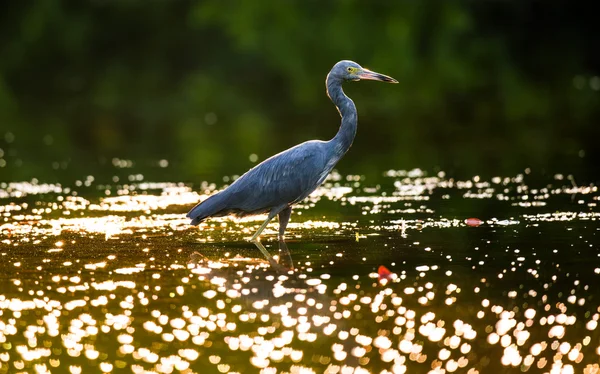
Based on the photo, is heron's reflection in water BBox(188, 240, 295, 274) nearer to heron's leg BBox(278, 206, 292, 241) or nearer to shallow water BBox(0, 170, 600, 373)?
shallow water BBox(0, 170, 600, 373)

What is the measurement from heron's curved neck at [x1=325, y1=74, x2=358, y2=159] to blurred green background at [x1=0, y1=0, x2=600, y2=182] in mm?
5324

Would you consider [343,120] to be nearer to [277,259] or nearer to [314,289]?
[277,259]

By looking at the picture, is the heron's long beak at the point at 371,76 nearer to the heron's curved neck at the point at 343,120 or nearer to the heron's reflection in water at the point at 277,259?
the heron's curved neck at the point at 343,120

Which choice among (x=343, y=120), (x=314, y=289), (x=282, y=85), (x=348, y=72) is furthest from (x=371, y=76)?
(x=282, y=85)

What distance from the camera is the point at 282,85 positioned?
114ft

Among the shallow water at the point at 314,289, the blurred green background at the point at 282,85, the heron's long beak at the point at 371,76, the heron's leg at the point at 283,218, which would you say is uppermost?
the blurred green background at the point at 282,85

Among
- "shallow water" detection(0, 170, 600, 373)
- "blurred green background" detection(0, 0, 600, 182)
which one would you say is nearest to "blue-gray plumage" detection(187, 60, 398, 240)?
"shallow water" detection(0, 170, 600, 373)

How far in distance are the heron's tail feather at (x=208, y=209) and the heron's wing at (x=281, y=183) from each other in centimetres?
9

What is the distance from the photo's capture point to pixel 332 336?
7371mm

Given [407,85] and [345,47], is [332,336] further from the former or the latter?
[345,47]

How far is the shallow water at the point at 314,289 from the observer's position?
696cm

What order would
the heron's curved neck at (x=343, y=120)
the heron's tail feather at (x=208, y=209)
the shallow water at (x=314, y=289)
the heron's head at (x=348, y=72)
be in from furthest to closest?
the heron's head at (x=348, y=72) < the heron's curved neck at (x=343, y=120) < the heron's tail feather at (x=208, y=209) < the shallow water at (x=314, y=289)

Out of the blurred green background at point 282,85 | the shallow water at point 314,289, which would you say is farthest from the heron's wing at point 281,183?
the blurred green background at point 282,85

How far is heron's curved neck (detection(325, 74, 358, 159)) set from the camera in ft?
36.6
